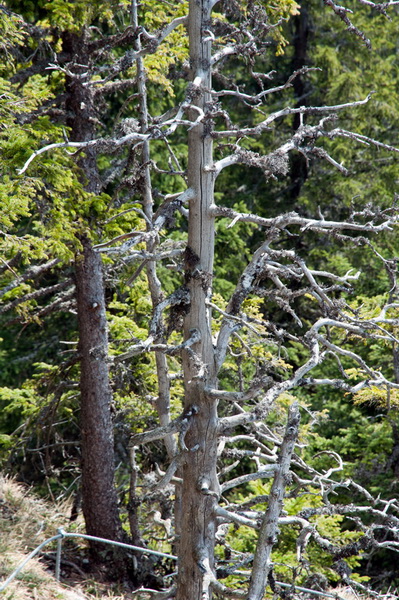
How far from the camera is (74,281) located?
314 inches

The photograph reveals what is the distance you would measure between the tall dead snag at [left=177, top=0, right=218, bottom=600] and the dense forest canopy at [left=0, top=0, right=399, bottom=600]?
2cm

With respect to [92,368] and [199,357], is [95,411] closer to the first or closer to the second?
[92,368]

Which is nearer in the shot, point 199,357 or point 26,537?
point 199,357

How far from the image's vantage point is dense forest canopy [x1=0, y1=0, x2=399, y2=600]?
5.00 m

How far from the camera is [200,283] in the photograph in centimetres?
505

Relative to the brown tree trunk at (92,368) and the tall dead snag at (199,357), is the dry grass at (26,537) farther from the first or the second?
the tall dead snag at (199,357)

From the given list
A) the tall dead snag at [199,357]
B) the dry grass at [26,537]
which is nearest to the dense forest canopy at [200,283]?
the tall dead snag at [199,357]

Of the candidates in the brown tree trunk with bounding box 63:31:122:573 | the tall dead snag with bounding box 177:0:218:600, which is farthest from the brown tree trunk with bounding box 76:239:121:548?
the tall dead snag with bounding box 177:0:218:600

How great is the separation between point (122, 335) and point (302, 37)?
8.33 meters

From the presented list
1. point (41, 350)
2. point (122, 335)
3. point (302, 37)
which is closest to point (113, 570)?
point (122, 335)

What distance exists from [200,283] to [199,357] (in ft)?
1.88

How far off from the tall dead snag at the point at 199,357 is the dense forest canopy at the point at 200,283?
2 cm

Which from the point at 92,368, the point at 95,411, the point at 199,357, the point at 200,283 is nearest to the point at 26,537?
the point at 95,411

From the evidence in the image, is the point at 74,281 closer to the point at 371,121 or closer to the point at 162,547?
the point at 162,547
